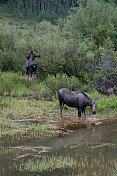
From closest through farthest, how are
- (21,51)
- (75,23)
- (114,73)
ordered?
(114,73) → (21,51) → (75,23)

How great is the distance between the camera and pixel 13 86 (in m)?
19.9

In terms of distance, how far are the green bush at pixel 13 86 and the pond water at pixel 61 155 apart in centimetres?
901

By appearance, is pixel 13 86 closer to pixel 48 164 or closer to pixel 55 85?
pixel 55 85

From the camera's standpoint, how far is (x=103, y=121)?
12852 millimetres

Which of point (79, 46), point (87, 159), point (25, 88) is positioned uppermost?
point (87, 159)

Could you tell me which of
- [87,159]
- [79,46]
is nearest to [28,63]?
[79,46]

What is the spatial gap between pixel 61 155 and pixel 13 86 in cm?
1247

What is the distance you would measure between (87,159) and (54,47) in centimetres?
1604

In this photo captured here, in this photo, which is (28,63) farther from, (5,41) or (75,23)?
(75,23)

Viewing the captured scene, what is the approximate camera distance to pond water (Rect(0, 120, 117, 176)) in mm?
6734

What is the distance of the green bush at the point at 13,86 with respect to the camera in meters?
19.2

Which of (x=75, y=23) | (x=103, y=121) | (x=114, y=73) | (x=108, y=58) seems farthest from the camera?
(x=75, y=23)

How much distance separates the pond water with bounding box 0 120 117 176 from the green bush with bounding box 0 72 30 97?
29.6ft

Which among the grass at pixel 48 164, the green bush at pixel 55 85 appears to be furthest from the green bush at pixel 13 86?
the grass at pixel 48 164
